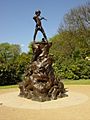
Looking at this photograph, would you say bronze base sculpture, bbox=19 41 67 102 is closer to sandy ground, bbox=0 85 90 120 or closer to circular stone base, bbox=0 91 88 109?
circular stone base, bbox=0 91 88 109

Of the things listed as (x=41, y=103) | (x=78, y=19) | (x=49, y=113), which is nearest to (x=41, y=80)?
(x=41, y=103)

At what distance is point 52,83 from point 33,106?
257 centimetres

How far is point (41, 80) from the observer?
14.3 metres

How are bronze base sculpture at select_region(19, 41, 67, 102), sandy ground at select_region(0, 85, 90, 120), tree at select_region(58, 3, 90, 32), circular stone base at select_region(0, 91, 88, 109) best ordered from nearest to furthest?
sandy ground at select_region(0, 85, 90, 120)
circular stone base at select_region(0, 91, 88, 109)
bronze base sculpture at select_region(19, 41, 67, 102)
tree at select_region(58, 3, 90, 32)

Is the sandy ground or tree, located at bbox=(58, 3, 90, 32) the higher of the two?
tree, located at bbox=(58, 3, 90, 32)

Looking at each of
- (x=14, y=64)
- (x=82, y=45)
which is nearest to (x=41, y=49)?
(x=14, y=64)

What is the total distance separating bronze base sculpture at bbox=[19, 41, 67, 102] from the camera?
13703 millimetres

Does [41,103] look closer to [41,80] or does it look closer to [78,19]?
[41,80]

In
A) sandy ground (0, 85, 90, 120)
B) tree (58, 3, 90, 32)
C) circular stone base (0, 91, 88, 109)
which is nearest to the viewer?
sandy ground (0, 85, 90, 120)

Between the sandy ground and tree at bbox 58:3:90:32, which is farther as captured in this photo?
tree at bbox 58:3:90:32

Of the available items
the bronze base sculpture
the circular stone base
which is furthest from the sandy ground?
the bronze base sculpture

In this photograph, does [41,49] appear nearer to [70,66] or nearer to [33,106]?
[33,106]

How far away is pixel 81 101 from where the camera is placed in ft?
41.9

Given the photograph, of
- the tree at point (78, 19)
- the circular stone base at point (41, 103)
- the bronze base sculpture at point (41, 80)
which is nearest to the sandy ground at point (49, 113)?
the circular stone base at point (41, 103)
